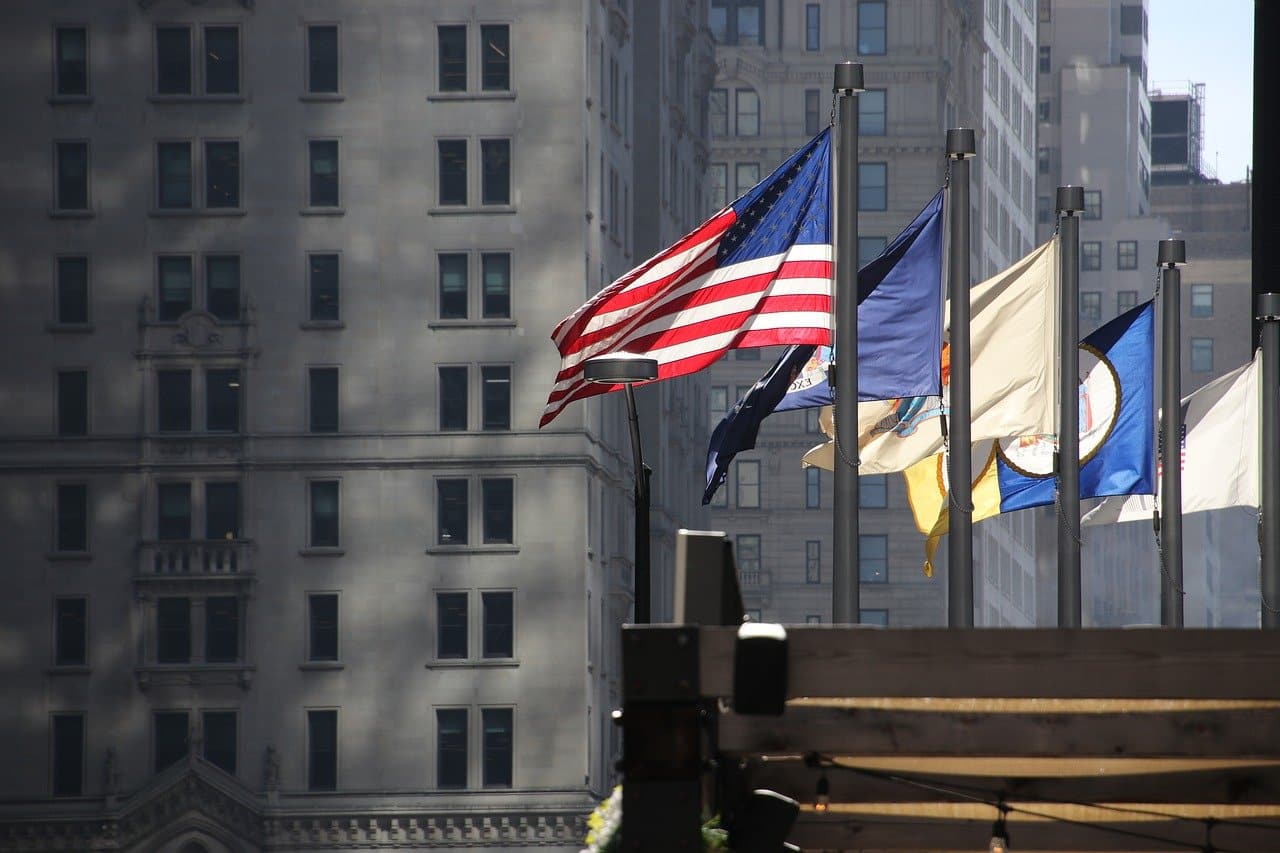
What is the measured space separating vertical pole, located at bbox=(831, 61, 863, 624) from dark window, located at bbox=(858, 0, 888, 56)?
121 meters

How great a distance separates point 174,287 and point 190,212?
9.71 feet

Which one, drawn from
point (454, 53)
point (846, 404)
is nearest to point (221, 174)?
point (454, 53)

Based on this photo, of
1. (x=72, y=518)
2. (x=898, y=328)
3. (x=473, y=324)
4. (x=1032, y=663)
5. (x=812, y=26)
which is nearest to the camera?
(x=1032, y=663)

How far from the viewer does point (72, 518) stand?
9469 centimetres

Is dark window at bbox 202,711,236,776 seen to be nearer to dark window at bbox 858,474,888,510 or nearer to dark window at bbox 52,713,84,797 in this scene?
A: dark window at bbox 52,713,84,797

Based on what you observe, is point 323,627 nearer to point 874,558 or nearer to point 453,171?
point 453,171

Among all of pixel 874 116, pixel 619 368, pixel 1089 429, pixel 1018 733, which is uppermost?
pixel 874 116

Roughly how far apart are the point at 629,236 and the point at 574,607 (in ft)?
63.9

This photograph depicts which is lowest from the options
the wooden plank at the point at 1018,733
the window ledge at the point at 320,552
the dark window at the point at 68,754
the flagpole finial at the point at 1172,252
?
the dark window at the point at 68,754

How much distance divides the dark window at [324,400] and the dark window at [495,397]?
581 cm

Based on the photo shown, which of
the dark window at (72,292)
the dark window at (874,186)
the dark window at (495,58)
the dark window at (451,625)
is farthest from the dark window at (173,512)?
the dark window at (874,186)

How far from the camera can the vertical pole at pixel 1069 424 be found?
2800 cm

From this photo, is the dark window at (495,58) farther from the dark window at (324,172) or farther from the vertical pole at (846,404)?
the vertical pole at (846,404)

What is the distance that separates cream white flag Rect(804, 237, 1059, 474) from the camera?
2845 centimetres
